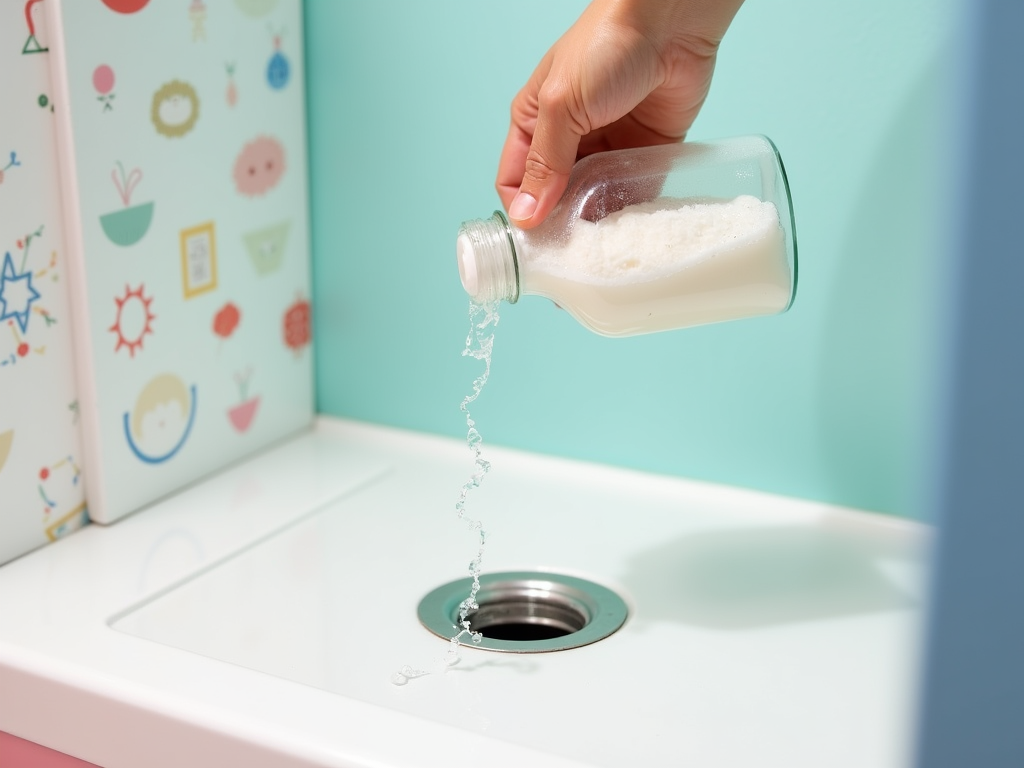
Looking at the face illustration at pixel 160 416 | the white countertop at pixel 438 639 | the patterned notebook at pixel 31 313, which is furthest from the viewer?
the face illustration at pixel 160 416

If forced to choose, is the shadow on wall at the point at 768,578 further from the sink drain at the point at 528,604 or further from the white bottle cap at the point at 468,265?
the white bottle cap at the point at 468,265

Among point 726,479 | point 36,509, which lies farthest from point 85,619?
point 726,479

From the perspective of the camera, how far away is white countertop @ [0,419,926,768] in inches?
22.1

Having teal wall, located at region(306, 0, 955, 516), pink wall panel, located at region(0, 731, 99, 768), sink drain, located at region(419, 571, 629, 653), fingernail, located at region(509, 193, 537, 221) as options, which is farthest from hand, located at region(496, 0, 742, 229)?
pink wall panel, located at region(0, 731, 99, 768)

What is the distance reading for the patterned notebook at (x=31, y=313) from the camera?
69 centimetres

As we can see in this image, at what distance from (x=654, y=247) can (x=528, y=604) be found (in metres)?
0.26

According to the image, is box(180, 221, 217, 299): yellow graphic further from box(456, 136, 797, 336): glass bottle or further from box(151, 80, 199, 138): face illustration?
box(456, 136, 797, 336): glass bottle

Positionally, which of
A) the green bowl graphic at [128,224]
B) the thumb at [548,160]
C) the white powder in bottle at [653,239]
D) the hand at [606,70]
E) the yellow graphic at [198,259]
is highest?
the hand at [606,70]

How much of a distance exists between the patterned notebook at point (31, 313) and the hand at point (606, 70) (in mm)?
300

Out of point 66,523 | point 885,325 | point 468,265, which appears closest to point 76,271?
point 66,523

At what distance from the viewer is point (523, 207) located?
1.98 feet

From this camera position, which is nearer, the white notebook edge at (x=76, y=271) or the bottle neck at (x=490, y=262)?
the bottle neck at (x=490, y=262)

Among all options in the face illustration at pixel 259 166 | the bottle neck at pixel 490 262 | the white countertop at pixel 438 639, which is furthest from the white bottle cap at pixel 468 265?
the face illustration at pixel 259 166

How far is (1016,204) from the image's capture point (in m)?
0.33
